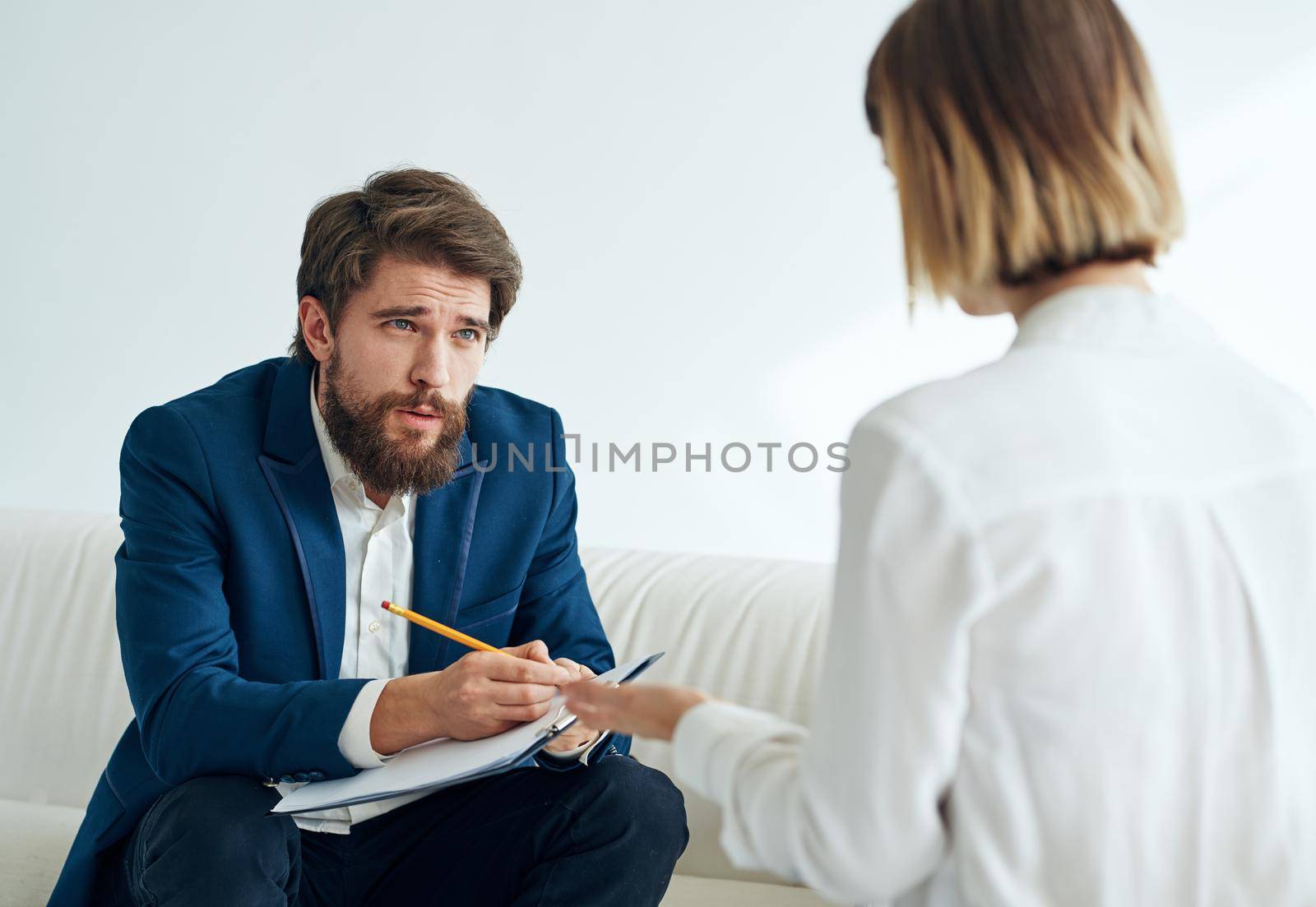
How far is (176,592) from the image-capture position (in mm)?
1489

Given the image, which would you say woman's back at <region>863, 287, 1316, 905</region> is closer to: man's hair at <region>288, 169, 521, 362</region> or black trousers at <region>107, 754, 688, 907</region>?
black trousers at <region>107, 754, 688, 907</region>

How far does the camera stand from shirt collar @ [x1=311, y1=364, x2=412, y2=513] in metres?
1.70

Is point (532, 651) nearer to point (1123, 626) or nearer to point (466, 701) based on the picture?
point (466, 701)

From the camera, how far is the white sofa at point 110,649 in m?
2.06

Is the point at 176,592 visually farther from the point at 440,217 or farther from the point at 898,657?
the point at 898,657

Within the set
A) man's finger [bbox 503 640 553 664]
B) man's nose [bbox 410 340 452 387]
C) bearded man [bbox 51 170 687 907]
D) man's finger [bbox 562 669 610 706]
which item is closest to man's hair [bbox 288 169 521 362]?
bearded man [bbox 51 170 687 907]

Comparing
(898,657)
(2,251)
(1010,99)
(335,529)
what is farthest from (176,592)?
(2,251)

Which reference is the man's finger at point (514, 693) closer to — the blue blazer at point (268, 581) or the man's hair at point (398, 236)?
the blue blazer at point (268, 581)

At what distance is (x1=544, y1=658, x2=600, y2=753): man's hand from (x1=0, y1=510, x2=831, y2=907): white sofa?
0.56 metres

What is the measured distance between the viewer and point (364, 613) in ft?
5.46

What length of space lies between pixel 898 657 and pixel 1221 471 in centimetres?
27

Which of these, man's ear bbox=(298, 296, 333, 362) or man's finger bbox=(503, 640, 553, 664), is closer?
man's finger bbox=(503, 640, 553, 664)

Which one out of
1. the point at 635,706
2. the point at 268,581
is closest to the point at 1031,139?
the point at 635,706

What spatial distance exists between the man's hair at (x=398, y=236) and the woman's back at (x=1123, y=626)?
1.03m
